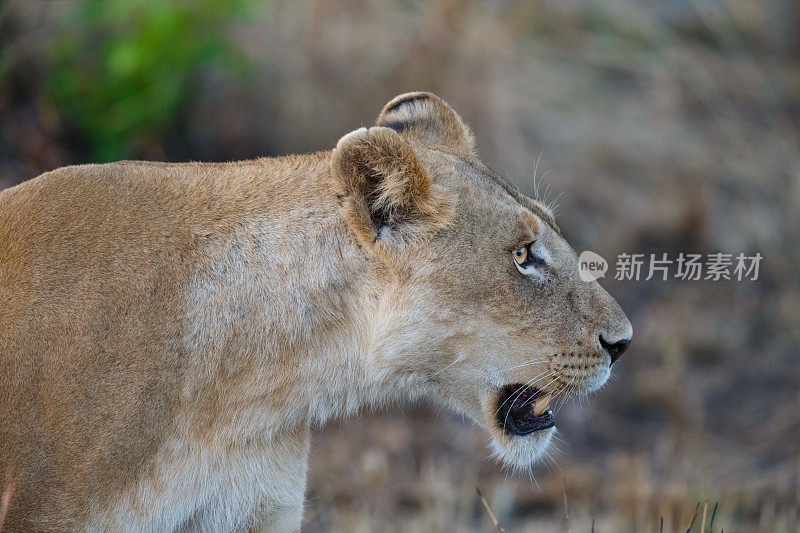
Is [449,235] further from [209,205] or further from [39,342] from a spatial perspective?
[39,342]

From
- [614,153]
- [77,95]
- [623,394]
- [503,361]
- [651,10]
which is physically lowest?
[623,394]

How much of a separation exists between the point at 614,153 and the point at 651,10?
1887mm

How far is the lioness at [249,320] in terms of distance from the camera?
9.89 feet

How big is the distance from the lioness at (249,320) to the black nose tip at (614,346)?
1 centimetres

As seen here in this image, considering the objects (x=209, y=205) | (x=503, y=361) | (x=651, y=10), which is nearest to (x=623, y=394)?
(x=651, y=10)

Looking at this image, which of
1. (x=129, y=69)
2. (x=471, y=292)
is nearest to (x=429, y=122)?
(x=471, y=292)

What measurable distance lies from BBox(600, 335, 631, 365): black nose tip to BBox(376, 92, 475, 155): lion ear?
0.91m

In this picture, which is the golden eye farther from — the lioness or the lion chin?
the lion chin

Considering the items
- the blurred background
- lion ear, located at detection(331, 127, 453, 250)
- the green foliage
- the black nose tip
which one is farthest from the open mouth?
the green foliage

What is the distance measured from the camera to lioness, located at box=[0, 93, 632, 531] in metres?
3.02

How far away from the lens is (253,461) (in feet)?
10.9

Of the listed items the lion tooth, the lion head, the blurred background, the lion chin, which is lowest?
the blurred background

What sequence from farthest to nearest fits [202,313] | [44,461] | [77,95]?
[77,95] → [202,313] → [44,461]

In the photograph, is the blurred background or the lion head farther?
the blurred background
